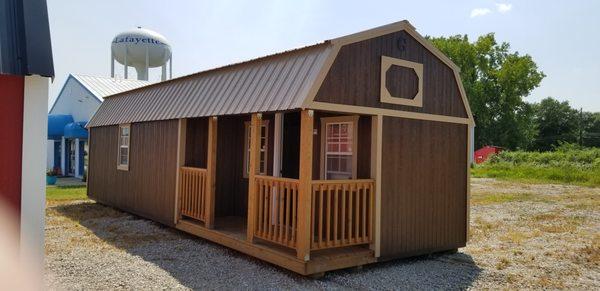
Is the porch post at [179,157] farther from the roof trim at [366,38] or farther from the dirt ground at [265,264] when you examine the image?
the roof trim at [366,38]

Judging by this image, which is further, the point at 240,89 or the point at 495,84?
the point at 495,84

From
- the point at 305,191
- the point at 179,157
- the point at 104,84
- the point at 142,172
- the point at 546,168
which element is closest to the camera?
the point at 305,191

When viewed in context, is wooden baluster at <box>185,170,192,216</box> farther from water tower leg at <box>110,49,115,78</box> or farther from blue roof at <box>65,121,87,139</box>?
water tower leg at <box>110,49,115,78</box>

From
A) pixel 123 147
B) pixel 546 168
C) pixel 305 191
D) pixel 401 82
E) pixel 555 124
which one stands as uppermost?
pixel 555 124

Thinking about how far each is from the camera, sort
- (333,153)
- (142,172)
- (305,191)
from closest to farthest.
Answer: (305,191) < (333,153) < (142,172)

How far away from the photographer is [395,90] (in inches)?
263

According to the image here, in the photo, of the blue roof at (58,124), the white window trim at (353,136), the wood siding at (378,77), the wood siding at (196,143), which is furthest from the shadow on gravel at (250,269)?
the blue roof at (58,124)

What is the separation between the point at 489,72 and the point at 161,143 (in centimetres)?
4373

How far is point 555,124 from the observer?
58562 millimetres

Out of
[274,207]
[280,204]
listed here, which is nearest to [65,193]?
[274,207]

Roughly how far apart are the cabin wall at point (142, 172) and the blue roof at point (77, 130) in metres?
6.58

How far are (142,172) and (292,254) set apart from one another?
5.28m

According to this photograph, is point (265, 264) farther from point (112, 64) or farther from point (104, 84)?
point (112, 64)

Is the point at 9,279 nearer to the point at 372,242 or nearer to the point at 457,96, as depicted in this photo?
the point at 372,242
